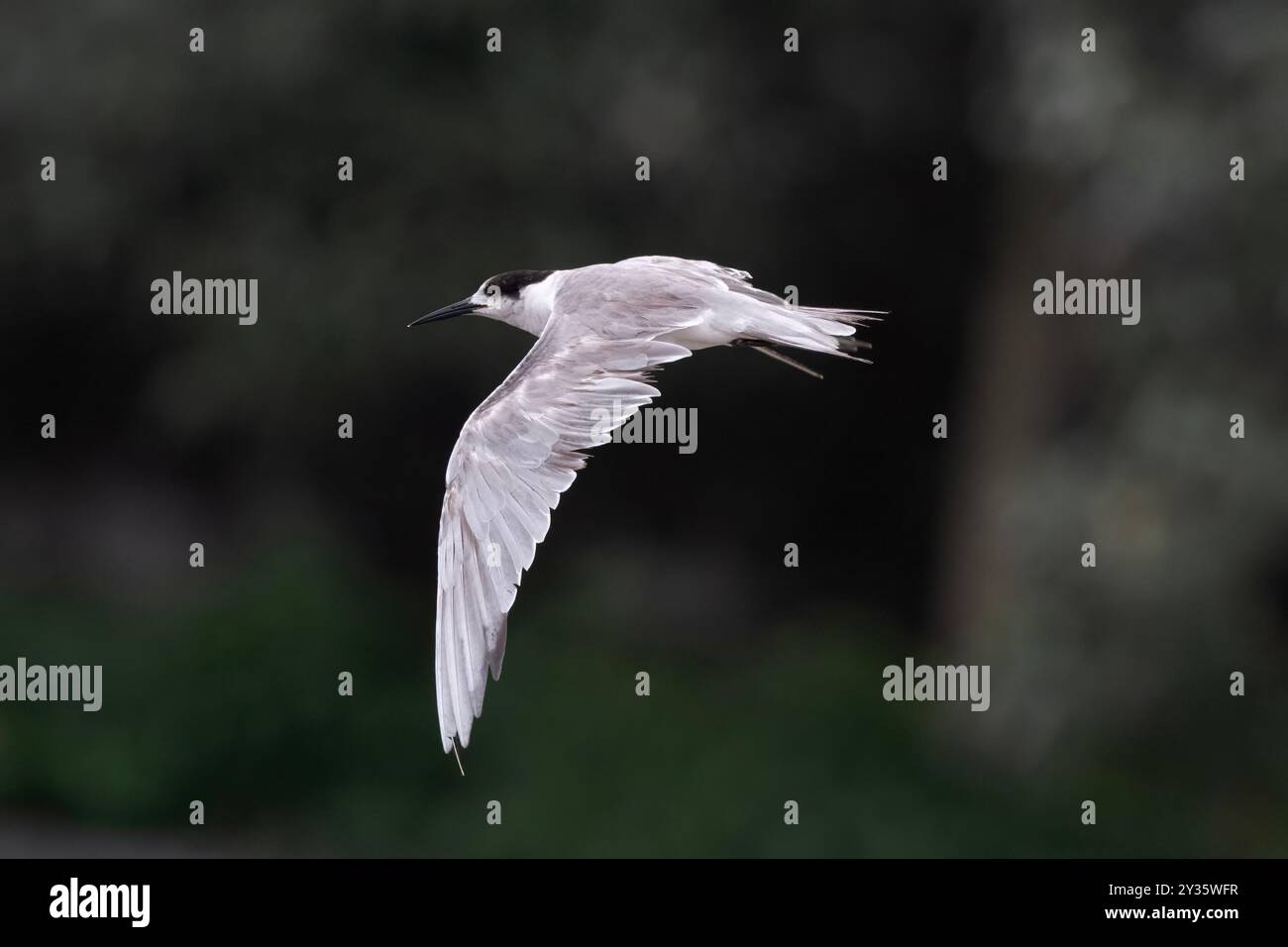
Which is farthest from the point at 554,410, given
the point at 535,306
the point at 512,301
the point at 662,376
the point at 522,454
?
the point at 662,376

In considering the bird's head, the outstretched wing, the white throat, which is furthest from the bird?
the bird's head

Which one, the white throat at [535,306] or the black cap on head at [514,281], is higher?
the black cap on head at [514,281]

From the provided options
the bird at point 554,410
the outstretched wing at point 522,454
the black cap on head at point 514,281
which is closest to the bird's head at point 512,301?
the black cap on head at point 514,281

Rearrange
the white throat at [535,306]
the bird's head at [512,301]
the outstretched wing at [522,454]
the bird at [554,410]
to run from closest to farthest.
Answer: the bird at [554,410] → the outstretched wing at [522,454] → the white throat at [535,306] → the bird's head at [512,301]

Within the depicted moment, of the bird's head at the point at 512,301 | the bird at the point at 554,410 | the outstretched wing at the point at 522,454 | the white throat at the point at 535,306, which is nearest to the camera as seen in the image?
the bird at the point at 554,410

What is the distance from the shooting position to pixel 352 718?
11.4 meters

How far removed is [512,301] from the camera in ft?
20.5

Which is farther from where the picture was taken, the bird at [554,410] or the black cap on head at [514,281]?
the black cap on head at [514,281]

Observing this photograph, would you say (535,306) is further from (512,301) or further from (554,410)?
(554,410)

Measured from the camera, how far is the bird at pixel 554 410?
14.5 feet

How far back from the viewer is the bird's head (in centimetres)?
611

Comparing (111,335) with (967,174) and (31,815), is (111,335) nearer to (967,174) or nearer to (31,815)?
(31,815)

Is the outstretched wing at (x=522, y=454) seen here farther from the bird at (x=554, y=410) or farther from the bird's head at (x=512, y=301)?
the bird's head at (x=512, y=301)

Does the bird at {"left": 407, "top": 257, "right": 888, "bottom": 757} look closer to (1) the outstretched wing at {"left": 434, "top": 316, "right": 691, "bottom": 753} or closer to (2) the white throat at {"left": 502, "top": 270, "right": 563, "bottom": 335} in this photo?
(1) the outstretched wing at {"left": 434, "top": 316, "right": 691, "bottom": 753}
